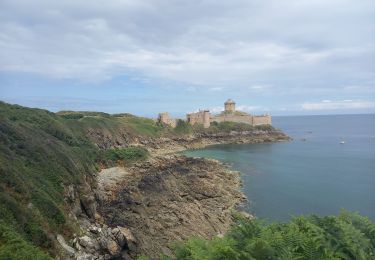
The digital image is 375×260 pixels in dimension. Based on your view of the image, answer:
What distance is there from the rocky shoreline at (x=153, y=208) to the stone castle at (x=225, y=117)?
44.1 meters

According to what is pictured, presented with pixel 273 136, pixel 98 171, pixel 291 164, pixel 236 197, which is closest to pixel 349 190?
pixel 236 197

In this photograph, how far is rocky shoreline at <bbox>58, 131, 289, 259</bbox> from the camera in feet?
62.7

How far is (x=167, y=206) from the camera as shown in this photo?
2761 cm

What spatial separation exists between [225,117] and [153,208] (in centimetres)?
7952

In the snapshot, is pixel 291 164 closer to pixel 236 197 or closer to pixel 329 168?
pixel 329 168

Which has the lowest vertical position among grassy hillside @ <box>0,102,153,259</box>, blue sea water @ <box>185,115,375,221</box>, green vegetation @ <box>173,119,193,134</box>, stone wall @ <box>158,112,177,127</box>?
blue sea water @ <box>185,115,375,221</box>

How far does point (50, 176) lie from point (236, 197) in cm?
1793

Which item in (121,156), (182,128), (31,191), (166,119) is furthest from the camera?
A: (166,119)

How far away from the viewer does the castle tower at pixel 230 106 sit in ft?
362

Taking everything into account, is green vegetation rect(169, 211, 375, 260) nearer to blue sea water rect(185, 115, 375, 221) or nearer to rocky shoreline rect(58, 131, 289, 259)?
rocky shoreline rect(58, 131, 289, 259)

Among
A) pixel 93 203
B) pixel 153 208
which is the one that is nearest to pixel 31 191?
pixel 93 203

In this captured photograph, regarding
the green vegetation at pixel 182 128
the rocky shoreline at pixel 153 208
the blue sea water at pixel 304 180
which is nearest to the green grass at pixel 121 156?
the rocky shoreline at pixel 153 208

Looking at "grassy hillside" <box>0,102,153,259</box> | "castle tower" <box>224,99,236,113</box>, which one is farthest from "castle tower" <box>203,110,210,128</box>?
"grassy hillside" <box>0,102,153,259</box>

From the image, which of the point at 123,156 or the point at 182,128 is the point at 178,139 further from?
the point at 123,156
